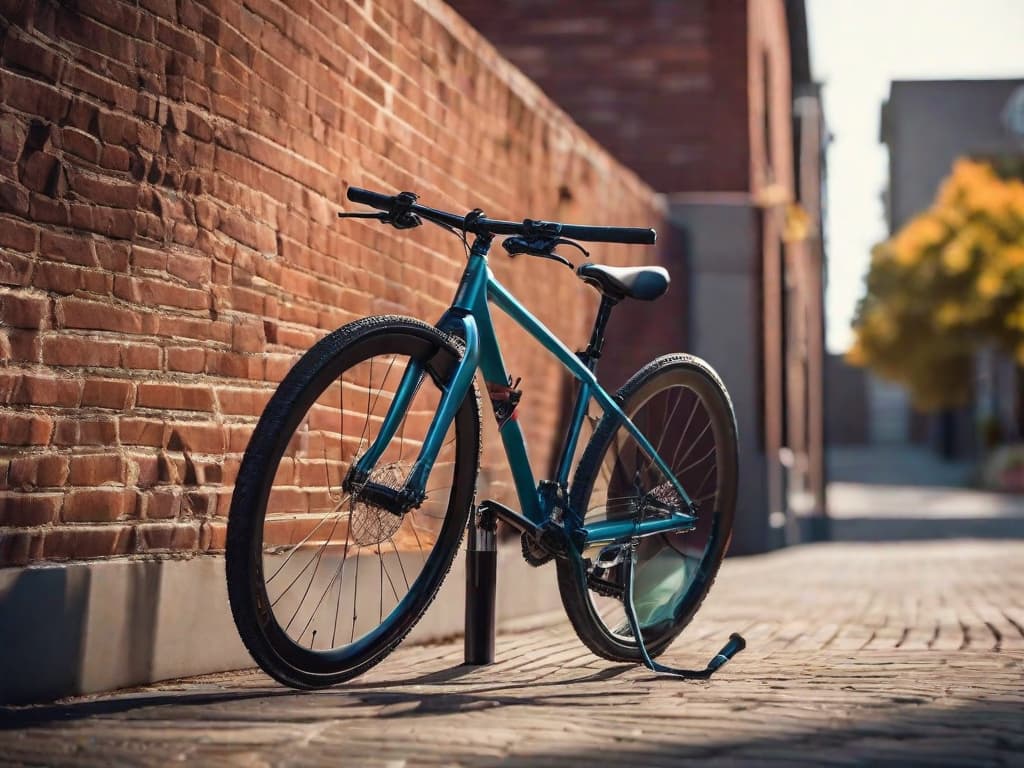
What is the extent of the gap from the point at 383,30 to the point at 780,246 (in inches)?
374

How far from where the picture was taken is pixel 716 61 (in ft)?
40.1

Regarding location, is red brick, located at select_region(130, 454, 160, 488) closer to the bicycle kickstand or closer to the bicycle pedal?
the bicycle pedal

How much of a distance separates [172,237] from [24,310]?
595 millimetres

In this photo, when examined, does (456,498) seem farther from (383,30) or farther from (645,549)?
(383,30)

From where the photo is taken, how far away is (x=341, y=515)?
3271 millimetres

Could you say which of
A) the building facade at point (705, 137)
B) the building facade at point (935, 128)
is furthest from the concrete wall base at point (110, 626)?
the building facade at point (935, 128)

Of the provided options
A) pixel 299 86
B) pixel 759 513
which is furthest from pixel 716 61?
pixel 299 86

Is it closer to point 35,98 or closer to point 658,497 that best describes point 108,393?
point 35,98

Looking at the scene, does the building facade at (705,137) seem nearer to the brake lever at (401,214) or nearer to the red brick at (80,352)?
the brake lever at (401,214)

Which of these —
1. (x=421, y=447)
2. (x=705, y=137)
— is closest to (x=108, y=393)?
(x=421, y=447)

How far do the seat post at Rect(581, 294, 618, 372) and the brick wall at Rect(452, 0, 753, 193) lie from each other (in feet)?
27.7

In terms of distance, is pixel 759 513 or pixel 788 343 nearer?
pixel 759 513

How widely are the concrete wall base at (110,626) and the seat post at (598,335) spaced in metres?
1.13

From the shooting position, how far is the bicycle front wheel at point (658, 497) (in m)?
3.89
